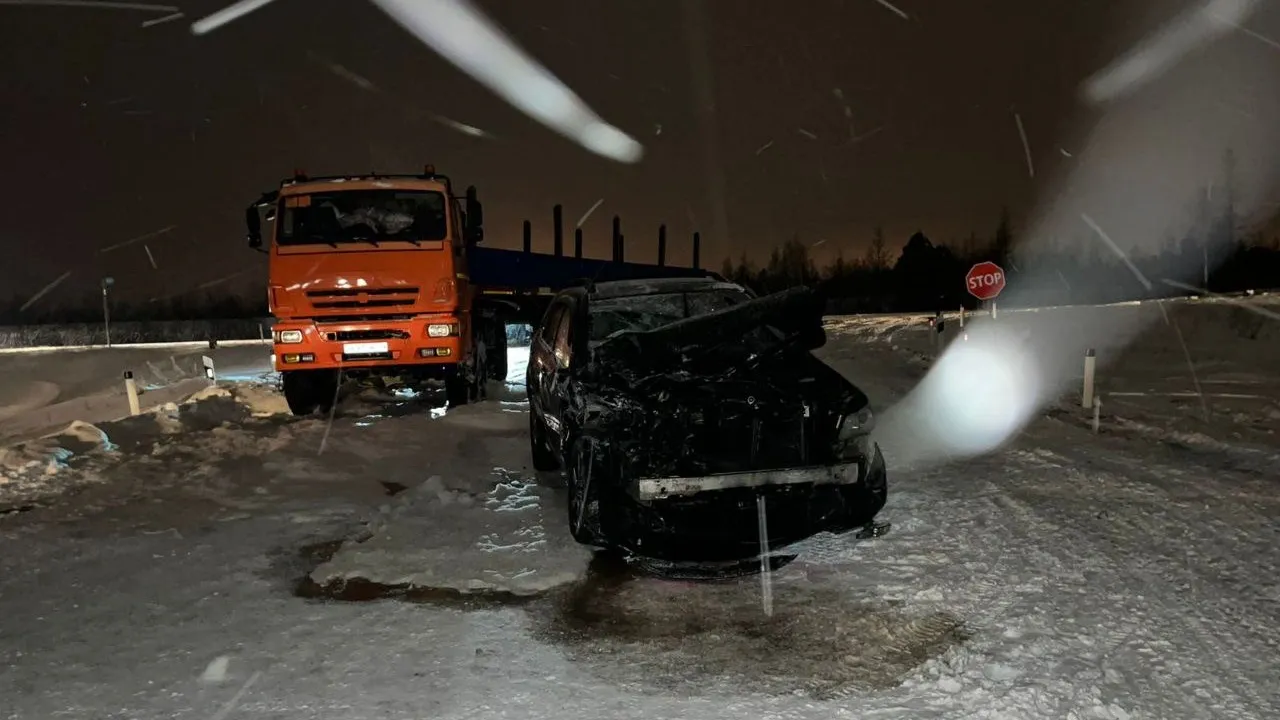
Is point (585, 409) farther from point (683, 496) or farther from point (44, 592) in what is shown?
point (44, 592)

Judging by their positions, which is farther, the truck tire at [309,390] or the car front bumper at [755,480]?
the truck tire at [309,390]

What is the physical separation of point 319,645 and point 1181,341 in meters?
20.4

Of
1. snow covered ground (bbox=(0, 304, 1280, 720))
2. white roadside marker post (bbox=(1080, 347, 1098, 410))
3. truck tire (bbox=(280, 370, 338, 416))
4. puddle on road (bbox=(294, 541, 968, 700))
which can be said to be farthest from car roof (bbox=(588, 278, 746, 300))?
truck tire (bbox=(280, 370, 338, 416))

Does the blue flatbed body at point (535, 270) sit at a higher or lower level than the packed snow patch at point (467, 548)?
higher

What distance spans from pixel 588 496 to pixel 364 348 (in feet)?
20.4

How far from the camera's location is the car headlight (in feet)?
A: 16.1

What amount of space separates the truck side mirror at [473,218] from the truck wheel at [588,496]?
6.91m

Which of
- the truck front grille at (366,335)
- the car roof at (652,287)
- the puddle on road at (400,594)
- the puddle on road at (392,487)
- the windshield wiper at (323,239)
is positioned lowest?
the puddle on road at (400,594)

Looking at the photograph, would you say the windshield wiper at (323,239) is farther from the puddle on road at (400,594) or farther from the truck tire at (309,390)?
→ the puddle on road at (400,594)

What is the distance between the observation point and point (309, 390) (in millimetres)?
11109

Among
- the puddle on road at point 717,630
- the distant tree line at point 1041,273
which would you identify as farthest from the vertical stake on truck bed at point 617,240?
the puddle on road at point 717,630

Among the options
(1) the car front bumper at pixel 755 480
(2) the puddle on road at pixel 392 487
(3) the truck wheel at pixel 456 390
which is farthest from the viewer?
(3) the truck wheel at pixel 456 390

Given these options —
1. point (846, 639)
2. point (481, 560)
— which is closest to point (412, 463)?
point (481, 560)

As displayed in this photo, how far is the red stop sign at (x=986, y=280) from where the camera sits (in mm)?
15094
